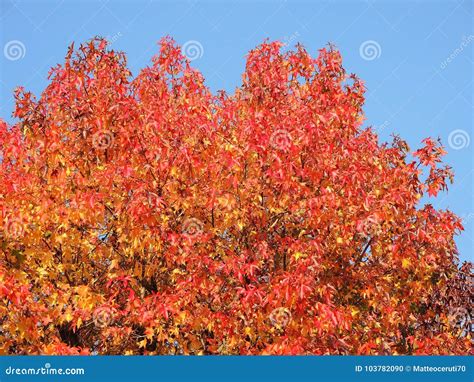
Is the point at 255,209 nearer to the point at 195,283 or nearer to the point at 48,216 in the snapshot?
the point at 195,283

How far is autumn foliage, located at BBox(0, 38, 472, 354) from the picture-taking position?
9.91 m

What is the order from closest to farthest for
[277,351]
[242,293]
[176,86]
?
[277,351], [242,293], [176,86]

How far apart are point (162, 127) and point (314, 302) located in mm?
3607

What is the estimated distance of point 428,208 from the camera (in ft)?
38.4

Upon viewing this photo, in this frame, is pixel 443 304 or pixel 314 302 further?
pixel 443 304

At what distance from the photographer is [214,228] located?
1030cm

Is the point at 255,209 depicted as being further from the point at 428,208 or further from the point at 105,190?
the point at 428,208

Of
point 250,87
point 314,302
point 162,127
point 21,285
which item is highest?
point 250,87

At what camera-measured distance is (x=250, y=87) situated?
12.2 m

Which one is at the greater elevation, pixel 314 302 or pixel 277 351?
pixel 314 302

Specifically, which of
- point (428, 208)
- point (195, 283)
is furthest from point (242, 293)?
point (428, 208)

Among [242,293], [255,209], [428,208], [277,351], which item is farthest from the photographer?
[428,208]

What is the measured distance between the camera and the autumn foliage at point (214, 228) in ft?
32.5

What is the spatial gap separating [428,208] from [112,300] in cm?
562
